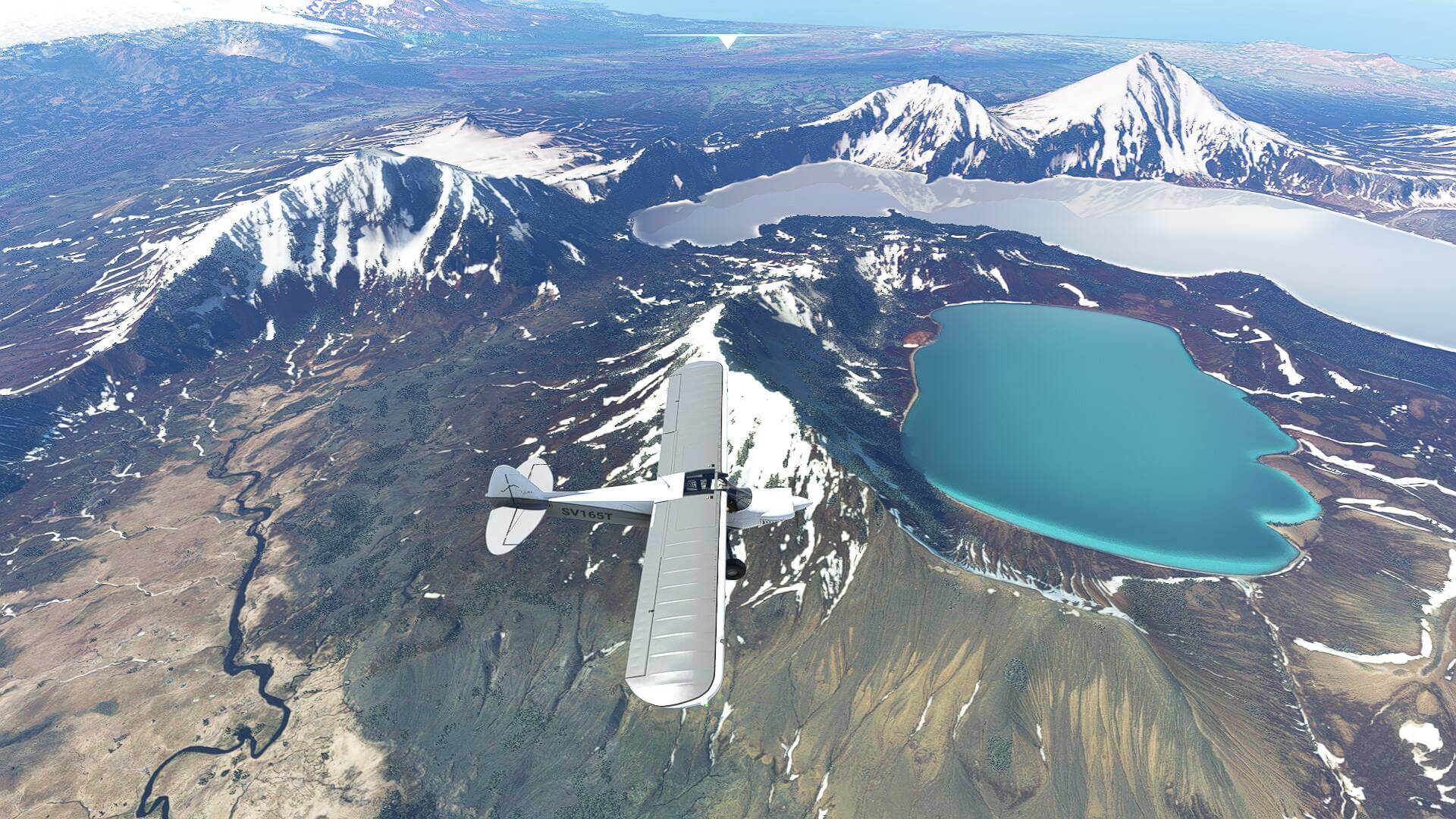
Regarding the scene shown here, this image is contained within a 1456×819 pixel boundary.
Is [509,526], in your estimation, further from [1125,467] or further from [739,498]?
[1125,467]

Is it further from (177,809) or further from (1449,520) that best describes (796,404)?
(1449,520)

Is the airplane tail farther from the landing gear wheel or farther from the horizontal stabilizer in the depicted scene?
the landing gear wheel

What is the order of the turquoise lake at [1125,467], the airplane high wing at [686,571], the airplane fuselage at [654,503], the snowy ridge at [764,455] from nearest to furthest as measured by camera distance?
1. the airplane high wing at [686,571]
2. the airplane fuselage at [654,503]
3. the snowy ridge at [764,455]
4. the turquoise lake at [1125,467]

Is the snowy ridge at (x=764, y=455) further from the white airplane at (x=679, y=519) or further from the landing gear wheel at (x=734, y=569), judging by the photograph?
the landing gear wheel at (x=734, y=569)

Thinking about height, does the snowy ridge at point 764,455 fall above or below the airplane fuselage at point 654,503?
below

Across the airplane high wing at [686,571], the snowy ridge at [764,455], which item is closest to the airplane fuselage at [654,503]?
the airplane high wing at [686,571]

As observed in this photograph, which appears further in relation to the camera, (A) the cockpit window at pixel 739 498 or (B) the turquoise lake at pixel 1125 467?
(B) the turquoise lake at pixel 1125 467

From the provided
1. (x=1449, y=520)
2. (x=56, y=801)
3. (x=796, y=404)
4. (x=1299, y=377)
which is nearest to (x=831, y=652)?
(x=796, y=404)

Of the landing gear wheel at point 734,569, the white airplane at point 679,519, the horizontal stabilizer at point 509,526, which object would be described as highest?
the white airplane at point 679,519

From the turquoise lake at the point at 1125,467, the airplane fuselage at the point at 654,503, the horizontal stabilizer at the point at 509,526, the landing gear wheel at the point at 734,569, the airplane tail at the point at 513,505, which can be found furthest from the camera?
the turquoise lake at the point at 1125,467
